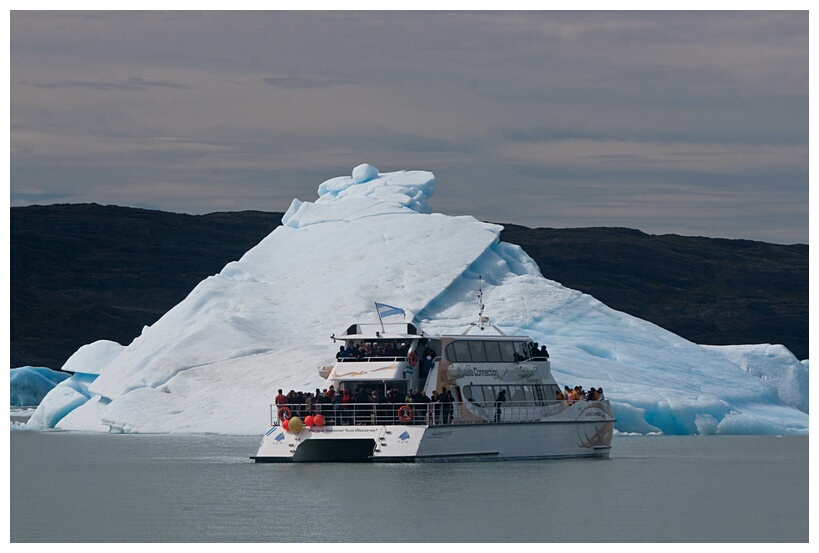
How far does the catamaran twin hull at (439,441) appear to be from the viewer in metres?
34.2

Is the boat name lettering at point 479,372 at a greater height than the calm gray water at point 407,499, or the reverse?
the boat name lettering at point 479,372

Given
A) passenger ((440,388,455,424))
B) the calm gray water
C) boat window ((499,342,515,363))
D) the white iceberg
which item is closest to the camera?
the calm gray water

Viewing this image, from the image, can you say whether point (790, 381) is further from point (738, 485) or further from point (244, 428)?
point (738, 485)

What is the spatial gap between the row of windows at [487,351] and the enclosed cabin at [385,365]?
556 millimetres

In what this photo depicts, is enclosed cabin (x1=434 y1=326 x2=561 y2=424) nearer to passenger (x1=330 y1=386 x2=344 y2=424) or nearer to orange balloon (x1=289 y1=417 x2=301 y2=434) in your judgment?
passenger (x1=330 y1=386 x2=344 y2=424)

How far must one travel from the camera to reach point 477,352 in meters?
37.4

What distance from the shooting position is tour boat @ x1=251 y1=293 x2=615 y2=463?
114 ft

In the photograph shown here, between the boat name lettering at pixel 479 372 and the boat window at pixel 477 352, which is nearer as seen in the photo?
the boat name lettering at pixel 479 372

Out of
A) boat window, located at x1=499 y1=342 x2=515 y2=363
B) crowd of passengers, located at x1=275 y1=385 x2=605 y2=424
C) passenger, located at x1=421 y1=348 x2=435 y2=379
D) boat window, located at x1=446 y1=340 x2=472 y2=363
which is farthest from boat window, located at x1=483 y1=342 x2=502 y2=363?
crowd of passengers, located at x1=275 y1=385 x2=605 y2=424

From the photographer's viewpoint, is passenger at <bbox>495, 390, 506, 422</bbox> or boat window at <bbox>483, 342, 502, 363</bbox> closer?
passenger at <bbox>495, 390, 506, 422</bbox>

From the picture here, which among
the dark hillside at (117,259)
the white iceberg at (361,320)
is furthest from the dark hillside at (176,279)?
the white iceberg at (361,320)

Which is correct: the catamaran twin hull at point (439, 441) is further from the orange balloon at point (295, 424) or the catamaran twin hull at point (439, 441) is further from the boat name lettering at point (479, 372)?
the boat name lettering at point (479, 372)

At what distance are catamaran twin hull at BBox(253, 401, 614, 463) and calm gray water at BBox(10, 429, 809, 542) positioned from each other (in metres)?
0.38

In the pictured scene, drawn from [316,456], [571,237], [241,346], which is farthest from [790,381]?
[571,237]
